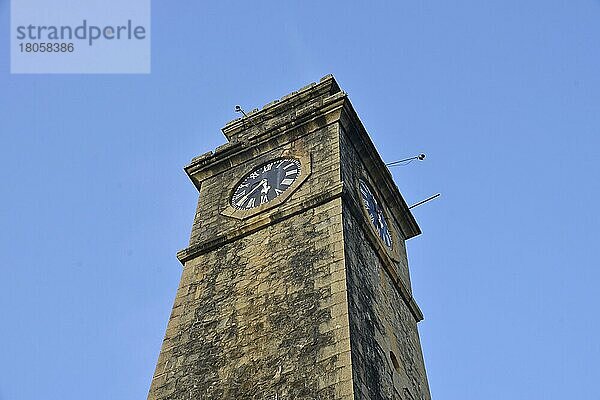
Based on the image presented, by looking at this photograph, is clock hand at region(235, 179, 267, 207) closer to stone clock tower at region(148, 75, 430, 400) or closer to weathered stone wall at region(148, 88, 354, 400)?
stone clock tower at region(148, 75, 430, 400)

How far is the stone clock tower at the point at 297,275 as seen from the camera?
10.6m

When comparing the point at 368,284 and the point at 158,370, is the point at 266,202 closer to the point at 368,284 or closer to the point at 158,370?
the point at 368,284

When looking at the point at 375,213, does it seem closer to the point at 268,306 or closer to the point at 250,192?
the point at 250,192

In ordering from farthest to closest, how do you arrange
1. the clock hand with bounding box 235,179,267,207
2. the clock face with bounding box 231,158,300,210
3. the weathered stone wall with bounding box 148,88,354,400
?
the clock hand with bounding box 235,179,267,207 → the clock face with bounding box 231,158,300,210 → the weathered stone wall with bounding box 148,88,354,400

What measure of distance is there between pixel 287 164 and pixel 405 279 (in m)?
2.97

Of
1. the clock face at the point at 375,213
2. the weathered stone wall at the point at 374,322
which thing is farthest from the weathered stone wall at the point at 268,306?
the clock face at the point at 375,213

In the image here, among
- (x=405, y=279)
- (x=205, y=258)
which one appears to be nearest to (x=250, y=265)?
(x=205, y=258)

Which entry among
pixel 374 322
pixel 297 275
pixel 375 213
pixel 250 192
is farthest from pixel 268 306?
pixel 375 213

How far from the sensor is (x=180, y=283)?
13109 mm

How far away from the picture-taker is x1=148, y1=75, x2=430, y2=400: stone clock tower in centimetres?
1056

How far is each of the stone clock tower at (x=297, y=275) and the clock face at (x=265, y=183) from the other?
0.03m

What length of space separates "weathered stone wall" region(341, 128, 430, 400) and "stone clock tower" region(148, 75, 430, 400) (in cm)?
3

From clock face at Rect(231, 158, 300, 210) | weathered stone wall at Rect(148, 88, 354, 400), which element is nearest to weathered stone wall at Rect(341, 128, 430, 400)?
weathered stone wall at Rect(148, 88, 354, 400)

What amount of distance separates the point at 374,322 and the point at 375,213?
11.4 feet
